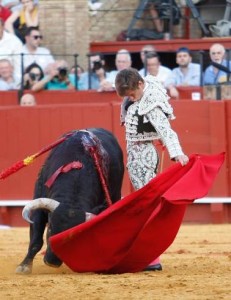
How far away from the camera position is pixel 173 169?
813cm

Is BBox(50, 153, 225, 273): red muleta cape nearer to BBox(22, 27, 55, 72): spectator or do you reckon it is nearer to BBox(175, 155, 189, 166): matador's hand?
BBox(175, 155, 189, 166): matador's hand

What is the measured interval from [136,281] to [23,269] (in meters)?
1.14

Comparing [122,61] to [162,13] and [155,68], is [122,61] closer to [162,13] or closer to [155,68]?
[155,68]

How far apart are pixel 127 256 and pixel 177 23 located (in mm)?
7337

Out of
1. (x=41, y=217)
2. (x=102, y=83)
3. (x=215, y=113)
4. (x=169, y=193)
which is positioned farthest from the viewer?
(x=102, y=83)

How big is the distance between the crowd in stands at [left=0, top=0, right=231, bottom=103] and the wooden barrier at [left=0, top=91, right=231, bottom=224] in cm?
62

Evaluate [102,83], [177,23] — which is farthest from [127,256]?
[177,23]

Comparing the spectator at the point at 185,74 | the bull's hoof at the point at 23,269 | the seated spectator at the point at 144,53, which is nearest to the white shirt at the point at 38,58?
the seated spectator at the point at 144,53

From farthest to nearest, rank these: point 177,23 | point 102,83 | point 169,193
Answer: point 177,23 → point 102,83 → point 169,193

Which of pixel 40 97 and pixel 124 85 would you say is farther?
pixel 40 97

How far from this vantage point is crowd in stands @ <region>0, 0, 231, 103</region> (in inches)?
524

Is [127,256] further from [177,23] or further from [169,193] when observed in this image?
[177,23]

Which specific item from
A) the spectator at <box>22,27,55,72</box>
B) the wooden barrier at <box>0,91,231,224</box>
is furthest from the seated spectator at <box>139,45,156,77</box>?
the spectator at <box>22,27,55,72</box>

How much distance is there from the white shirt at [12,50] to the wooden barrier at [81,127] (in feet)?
3.18
